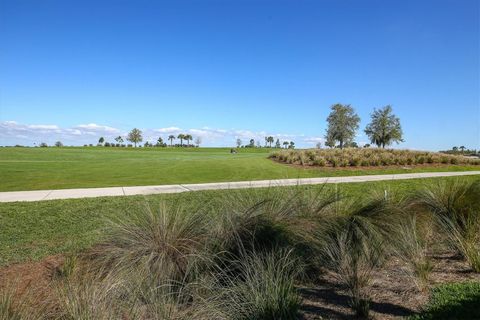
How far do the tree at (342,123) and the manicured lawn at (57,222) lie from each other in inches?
2014

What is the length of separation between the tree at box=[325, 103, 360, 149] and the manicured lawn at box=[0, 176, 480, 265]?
51.2 metres

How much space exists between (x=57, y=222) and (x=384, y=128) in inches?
2104

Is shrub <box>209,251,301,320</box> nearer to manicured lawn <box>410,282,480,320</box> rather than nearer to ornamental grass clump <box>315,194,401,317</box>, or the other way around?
ornamental grass clump <box>315,194,401,317</box>

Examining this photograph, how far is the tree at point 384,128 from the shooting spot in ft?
181

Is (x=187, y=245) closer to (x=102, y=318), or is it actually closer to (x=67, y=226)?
(x=102, y=318)

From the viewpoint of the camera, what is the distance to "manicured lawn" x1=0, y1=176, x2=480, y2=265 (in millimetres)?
6273

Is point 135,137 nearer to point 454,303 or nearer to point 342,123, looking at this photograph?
point 342,123

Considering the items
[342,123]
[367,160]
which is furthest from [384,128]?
[367,160]

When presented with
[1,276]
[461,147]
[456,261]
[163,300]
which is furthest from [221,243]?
[461,147]

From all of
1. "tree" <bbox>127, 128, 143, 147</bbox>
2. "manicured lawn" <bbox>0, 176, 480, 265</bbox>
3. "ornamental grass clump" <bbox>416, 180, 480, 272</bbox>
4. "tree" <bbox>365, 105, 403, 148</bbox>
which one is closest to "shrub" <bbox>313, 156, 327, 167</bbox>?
"manicured lawn" <bbox>0, 176, 480, 265</bbox>

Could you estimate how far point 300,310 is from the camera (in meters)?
3.88

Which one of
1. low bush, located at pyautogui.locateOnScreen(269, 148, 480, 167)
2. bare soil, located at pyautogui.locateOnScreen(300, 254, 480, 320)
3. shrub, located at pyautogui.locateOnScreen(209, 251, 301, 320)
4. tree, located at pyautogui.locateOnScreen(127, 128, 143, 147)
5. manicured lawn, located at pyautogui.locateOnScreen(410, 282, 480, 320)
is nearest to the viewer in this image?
shrub, located at pyautogui.locateOnScreen(209, 251, 301, 320)

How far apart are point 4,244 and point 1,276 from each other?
1619 millimetres

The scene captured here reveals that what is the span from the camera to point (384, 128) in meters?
55.3
